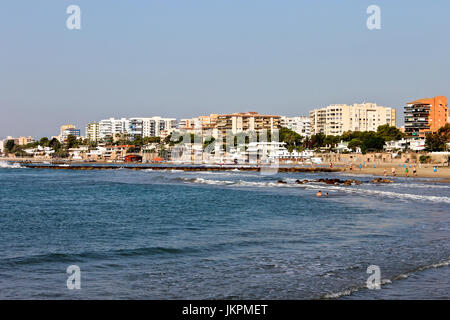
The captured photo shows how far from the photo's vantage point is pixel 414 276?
13984mm

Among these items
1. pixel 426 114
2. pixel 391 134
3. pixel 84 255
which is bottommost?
pixel 84 255

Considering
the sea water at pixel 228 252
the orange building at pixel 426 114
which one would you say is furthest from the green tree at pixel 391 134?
the sea water at pixel 228 252

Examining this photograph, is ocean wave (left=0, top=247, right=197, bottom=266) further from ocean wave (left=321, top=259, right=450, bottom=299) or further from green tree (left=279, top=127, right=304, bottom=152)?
green tree (left=279, top=127, right=304, bottom=152)

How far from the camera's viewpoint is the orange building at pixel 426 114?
160000 millimetres

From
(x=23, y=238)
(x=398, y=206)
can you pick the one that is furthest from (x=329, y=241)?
(x=398, y=206)

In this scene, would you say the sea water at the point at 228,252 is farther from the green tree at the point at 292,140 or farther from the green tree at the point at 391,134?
the green tree at the point at 292,140

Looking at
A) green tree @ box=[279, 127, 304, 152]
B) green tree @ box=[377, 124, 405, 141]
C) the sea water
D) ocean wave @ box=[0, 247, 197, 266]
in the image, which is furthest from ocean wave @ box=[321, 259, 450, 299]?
green tree @ box=[279, 127, 304, 152]

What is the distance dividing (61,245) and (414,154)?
361ft

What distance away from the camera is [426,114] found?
160250 mm

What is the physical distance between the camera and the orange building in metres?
160

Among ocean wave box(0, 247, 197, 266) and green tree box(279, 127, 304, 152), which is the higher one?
green tree box(279, 127, 304, 152)

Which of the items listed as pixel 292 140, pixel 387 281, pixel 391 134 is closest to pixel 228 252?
pixel 387 281

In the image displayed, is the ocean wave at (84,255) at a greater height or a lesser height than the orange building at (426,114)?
lesser

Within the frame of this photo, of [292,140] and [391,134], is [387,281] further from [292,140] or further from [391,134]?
[292,140]
